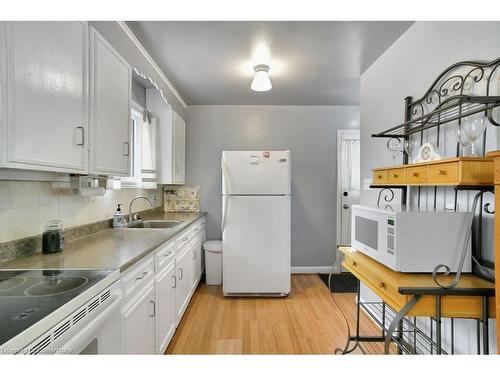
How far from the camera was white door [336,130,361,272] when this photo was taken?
369 cm

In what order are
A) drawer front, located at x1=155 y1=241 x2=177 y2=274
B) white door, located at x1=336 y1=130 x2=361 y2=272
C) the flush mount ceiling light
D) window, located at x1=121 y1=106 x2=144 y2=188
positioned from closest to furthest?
drawer front, located at x1=155 y1=241 x2=177 y2=274
the flush mount ceiling light
window, located at x1=121 y1=106 x2=144 y2=188
white door, located at x1=336 y1=130 x2=361 y2=272

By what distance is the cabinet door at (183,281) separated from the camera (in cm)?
223

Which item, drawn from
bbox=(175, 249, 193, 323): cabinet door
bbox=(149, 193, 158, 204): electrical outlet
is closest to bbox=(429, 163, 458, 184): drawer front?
bbox=(175, 249, 193, 323): cabinet door

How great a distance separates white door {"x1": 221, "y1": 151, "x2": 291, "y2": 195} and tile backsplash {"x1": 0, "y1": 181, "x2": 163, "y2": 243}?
52.0 inches

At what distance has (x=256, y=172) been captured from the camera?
9.50 feet

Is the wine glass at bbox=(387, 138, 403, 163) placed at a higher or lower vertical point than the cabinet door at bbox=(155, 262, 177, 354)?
higher

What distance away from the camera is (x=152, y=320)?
5.37 ft

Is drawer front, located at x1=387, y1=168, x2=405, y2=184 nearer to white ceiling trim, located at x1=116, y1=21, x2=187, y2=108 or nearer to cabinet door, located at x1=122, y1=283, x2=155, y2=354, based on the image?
cabinet door, located at x1=122, y1=283, x2=155, y2=354

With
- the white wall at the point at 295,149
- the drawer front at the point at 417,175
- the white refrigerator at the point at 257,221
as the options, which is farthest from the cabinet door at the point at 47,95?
the white wall at the point at 295,149

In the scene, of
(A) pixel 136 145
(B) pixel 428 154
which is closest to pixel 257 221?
(A) pixel 136 145

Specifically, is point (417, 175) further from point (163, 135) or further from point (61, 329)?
point (163, 135)

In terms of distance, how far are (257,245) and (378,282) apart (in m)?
1.69

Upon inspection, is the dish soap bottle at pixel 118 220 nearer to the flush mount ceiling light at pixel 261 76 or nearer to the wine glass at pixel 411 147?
the flush mount ceiling light at pixel 261 76

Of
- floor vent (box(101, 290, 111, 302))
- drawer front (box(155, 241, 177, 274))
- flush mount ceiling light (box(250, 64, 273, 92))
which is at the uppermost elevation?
flush mount ceiling light (box(250, 64, 273, 92))
